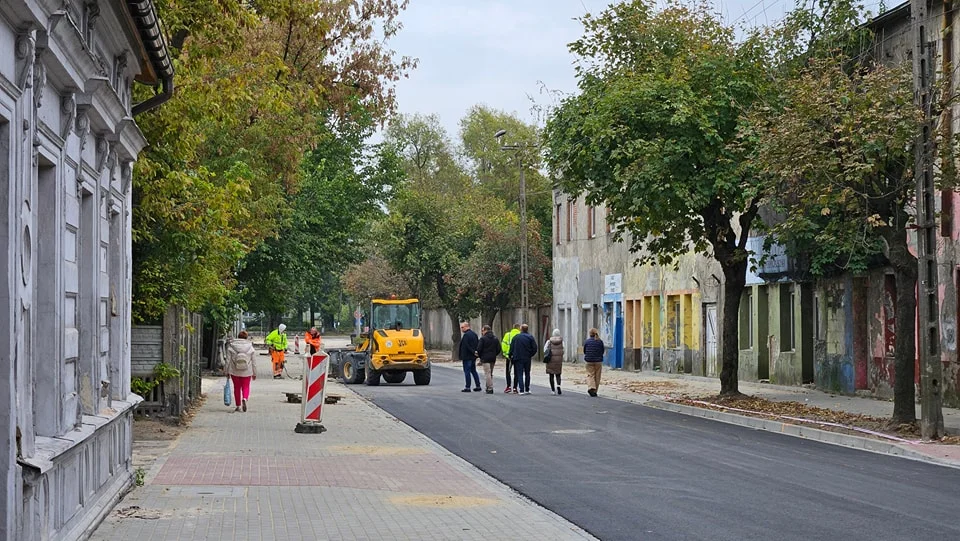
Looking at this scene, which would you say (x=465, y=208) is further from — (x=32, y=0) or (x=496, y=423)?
(x=32, y=0)

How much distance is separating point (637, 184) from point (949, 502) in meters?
12.8

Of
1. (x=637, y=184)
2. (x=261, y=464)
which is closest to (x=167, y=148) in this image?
(x=261, y=464)

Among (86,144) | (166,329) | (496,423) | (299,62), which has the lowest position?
(496,423)

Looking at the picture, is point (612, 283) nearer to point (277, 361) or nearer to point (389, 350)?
point (277, 361)

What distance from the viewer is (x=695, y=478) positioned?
14250 mm

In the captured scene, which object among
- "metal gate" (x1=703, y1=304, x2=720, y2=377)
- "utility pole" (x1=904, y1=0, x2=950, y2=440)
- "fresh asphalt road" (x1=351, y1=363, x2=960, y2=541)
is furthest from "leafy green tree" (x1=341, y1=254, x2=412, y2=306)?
"utility pole" (x1=904, y1=0, x2=950, y2=440)

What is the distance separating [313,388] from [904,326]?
9.03 m

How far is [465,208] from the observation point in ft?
221

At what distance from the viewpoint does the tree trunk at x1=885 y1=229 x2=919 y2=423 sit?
19.2m

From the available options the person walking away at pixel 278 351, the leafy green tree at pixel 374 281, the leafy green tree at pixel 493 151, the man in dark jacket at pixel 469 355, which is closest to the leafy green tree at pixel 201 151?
the man in dark jacket at pixel 469 355

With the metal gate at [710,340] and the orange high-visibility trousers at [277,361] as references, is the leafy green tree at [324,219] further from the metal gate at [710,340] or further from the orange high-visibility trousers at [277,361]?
the metal gate at [710,340]

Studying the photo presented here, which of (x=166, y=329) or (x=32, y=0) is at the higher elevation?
(x=32, y=0)

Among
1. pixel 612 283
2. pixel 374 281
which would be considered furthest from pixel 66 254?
pixel 374 281

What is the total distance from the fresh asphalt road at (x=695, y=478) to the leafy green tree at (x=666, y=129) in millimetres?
4111
